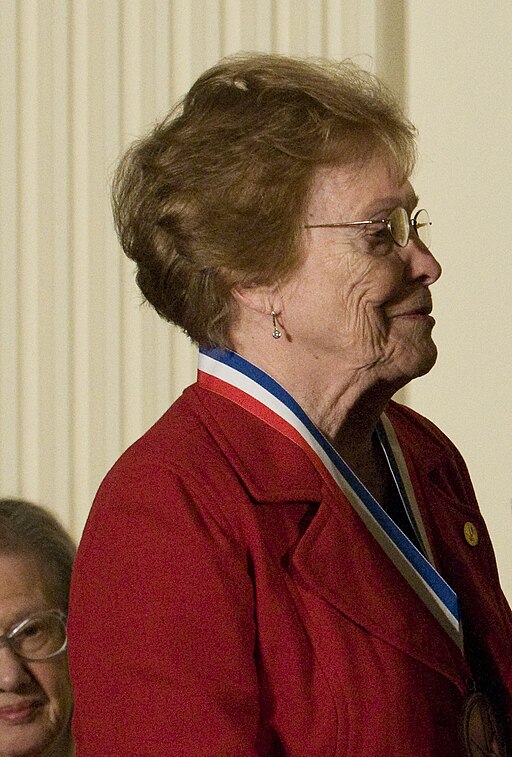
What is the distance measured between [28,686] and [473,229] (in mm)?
1874

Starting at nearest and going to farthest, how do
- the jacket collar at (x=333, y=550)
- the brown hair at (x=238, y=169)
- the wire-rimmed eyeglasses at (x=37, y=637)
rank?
the jacket collar at (x=333, y=550)
the brown hair at (x=238, y=169)
the wire-rimmed eyeglasses at (x=37, y=637)

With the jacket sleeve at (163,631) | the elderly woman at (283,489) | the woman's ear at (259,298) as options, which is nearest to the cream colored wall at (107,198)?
the elderly woman at (283,489)

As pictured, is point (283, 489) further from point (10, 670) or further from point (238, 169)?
point (10, 670)

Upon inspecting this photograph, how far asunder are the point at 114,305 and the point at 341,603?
6.46 ft

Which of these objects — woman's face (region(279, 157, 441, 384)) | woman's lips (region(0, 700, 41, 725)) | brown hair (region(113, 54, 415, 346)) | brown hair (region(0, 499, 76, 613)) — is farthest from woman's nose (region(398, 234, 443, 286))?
woman's lips (region(0, 700, 41, 725))

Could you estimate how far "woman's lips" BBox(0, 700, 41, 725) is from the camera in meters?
2.12

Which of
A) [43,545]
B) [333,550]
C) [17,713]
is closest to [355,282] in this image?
[333,550]

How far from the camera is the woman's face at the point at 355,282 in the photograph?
1796 mm

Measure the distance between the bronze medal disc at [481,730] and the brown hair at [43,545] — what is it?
0.80 m

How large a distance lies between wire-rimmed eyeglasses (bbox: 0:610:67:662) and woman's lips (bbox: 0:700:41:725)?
8cm

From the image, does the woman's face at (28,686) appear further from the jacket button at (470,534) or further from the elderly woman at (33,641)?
the jacket button at (470,534)

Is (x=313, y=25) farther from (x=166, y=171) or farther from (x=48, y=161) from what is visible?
(x=166, y=171)

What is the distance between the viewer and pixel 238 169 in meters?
1.78

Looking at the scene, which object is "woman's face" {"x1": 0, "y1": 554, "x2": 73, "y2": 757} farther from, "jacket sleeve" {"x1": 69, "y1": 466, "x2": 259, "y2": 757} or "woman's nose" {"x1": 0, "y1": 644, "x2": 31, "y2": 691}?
"jacket sleeve" {"x1": 69, "y1": 466, "x2": 259, "y2": 757}
